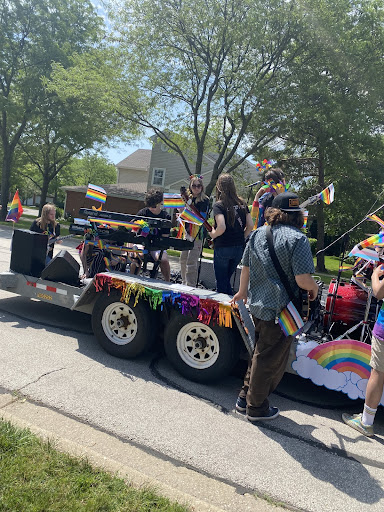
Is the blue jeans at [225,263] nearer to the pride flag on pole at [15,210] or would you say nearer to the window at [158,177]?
the pride flag on pole at [15,210]

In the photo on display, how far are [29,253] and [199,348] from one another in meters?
2.78

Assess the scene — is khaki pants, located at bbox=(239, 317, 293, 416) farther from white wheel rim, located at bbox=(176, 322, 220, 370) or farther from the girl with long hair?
the girl with long hair

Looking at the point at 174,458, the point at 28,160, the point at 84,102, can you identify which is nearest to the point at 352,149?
the point at 84,102

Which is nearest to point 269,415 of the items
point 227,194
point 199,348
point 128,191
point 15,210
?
point 199,348

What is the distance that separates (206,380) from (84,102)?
719 inches

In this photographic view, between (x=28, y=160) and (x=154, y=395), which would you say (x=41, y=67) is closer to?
(x=28, y=160)

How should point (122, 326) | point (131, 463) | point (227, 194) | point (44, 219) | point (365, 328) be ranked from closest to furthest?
point (131, 463), point (365, 328), point (122, 326), point (227, 194), point (44, 219)

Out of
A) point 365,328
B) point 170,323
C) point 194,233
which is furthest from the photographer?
point 194,233

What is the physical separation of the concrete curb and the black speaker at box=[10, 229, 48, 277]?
7.96 feet

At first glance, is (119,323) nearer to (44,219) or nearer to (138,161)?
(44,219)

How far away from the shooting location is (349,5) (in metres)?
14.5

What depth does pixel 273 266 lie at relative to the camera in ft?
10.7

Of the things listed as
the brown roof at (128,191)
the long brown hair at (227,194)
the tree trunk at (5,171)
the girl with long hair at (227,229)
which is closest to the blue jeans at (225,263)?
the girl with long hair at (227,229)

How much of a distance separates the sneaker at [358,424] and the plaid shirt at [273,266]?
1.22 metres
